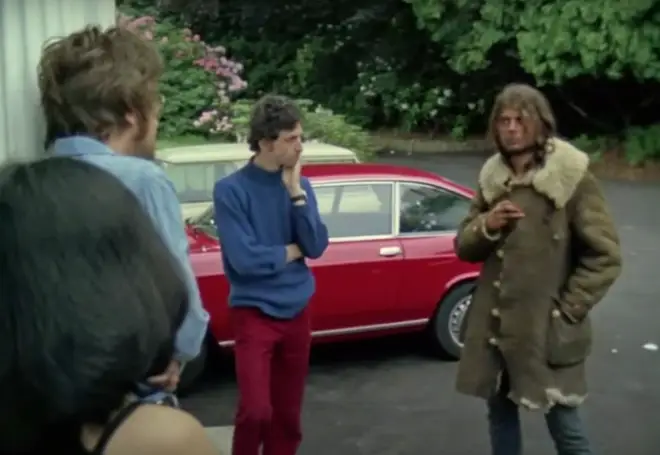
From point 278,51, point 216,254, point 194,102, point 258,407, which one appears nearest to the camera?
point 258,407

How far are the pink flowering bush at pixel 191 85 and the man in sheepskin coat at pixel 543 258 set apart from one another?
9.19m

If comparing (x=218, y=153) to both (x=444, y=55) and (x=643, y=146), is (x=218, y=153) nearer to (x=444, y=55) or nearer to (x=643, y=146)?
(x=643, y=146)

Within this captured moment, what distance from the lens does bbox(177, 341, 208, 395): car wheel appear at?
7672 mm

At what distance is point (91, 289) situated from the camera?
1.55m

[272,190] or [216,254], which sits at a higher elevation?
[272,190]

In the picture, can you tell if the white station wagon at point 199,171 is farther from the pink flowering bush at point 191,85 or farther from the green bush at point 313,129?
the pink flowering bush at point 191,85

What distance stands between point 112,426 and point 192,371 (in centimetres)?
618

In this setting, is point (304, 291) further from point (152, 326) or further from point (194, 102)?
point (194, 102)

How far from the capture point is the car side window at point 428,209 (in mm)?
8516

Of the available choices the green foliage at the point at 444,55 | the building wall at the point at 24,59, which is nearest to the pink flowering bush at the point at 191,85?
the green foliage at the point at 444,55

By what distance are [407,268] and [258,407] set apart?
337cm

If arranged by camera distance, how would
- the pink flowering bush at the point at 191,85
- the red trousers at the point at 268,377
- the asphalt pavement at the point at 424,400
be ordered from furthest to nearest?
the pink flowering bush at the point at 191,85 → the asphalt pavement at the point at 424,400 → the red trousers at the point at 268,377

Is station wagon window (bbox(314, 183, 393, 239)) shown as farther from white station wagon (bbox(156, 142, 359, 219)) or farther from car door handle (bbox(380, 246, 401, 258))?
white station wagon (bbox(156, 142, 359, 219))

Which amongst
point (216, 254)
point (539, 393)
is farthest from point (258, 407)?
point (216, 254)
